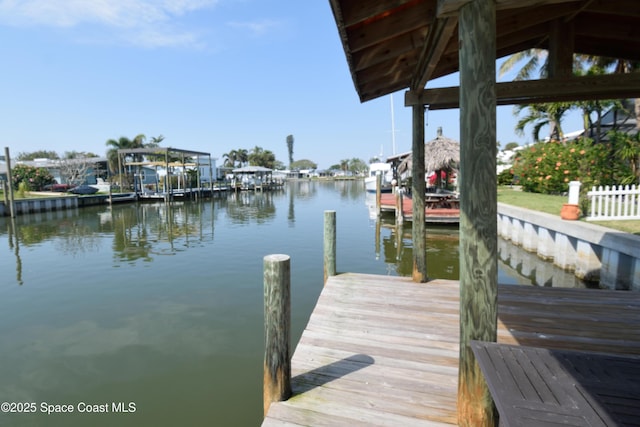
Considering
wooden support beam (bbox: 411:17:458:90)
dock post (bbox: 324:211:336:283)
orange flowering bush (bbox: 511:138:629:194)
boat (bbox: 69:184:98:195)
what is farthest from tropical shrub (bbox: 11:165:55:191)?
orange flowering bush (bbox: 511:138:629:194)

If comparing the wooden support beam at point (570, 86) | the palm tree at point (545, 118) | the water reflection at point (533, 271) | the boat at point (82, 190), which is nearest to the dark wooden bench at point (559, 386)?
the wooden support beam at point (570, 86)

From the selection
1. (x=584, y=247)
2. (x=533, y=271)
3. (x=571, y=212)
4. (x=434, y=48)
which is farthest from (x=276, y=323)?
(x=571, y=212)

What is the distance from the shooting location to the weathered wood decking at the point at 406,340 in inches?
105

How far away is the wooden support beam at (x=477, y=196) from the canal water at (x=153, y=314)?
8.53ft

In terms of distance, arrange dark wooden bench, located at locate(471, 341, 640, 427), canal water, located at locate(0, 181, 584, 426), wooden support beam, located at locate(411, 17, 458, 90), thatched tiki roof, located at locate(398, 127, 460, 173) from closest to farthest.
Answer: dark wooden bench, located at locate(471, 341, 640, 427), wooden support beam, located at locate(411, 17, 458, 90), canal water, located at locate(0, 181, 584, 426), thatched tiki roof, located at locate(398, 127, 460, 173)

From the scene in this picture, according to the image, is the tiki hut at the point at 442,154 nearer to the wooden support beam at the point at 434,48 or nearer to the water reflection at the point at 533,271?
the water reflection at the point at 533,271

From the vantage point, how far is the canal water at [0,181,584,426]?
4.24 metres

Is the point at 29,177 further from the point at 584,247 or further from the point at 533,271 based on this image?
the point at 584,247

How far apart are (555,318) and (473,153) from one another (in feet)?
9.80

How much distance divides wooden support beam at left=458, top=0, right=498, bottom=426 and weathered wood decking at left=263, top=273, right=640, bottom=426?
0.46m

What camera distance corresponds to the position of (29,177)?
3438 cm

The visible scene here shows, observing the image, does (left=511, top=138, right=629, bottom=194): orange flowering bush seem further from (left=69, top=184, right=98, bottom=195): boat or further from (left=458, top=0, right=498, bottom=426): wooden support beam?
(left=69, top=184, right=98, bottom=195): boat

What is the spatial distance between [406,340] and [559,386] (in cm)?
195

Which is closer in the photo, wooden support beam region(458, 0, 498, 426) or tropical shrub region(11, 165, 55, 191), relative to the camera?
wooden support beam region(458, 0, 498, 426)
